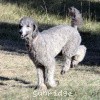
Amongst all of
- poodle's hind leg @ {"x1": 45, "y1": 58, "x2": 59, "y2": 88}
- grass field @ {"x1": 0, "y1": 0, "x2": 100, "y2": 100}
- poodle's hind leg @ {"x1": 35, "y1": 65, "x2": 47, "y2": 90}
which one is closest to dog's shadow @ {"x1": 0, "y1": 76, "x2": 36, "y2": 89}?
grass field @ {"x1": 0, "y1": 0, "x2": 100, "y2": 100}

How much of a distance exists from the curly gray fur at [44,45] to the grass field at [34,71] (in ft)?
0.91

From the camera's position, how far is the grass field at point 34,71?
28.1 ft

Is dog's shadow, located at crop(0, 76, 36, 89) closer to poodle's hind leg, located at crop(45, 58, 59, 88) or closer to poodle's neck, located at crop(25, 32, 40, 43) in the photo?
poodle's hind leg, located at crop(45, 58, 59, 88)

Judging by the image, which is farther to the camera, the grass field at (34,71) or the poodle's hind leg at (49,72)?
the poodle's hind leg at (49,72)

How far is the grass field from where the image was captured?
857 centimetres

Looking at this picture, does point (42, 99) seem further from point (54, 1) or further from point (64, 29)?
point (54, 1)

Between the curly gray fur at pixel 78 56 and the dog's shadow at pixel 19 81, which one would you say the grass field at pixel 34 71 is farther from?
the curly gray fur at pixel 78 56

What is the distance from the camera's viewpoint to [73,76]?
10172mm

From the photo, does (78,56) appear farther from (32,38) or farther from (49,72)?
(32,38)

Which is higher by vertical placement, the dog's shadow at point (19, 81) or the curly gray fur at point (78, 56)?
the curly gray fur at point (78, 56)

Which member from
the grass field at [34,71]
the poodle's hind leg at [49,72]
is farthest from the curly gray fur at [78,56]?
the poodle's hind leg at [49,72]

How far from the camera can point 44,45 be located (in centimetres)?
902

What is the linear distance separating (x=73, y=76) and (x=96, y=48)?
3.86 m

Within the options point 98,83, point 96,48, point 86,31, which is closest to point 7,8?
point 86,31
